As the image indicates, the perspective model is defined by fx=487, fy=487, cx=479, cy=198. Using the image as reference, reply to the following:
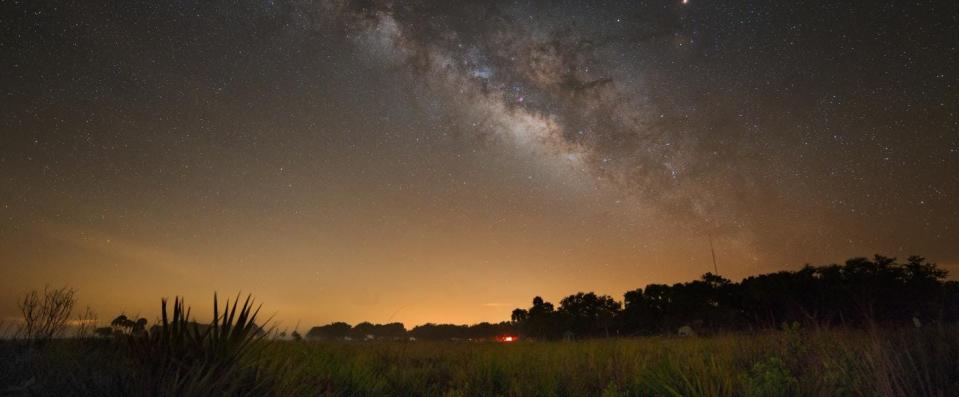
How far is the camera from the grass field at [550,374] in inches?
206

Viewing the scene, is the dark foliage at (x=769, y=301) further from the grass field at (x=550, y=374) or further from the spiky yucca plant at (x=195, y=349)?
the spiky yucca plant at (x=195, y=349)

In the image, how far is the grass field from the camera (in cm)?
523

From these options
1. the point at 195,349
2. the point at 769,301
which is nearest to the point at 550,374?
the point at 195,349

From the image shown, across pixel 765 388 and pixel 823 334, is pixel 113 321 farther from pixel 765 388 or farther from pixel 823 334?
pixel 823 334

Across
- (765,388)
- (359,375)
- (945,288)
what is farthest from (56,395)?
(945,288)

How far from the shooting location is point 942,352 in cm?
758

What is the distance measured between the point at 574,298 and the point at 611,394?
92.0 metres

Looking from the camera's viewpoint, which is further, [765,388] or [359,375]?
[359,375]

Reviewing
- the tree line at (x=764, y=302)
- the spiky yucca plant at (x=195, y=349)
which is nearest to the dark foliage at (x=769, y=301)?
the tree line at (x=764, y=302)

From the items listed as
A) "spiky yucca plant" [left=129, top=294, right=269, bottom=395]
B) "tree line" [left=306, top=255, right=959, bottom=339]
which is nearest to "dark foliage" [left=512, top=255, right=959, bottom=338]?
"tree line" [left=306, top=255, right=959, bottom=339]

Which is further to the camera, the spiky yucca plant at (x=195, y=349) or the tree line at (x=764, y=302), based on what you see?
the tree line at (x=764, y=302)

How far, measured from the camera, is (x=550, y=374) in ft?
29.4

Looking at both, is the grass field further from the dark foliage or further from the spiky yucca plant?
the dark foliage

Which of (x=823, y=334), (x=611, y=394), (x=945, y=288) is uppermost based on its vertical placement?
(x=945, y=288)
